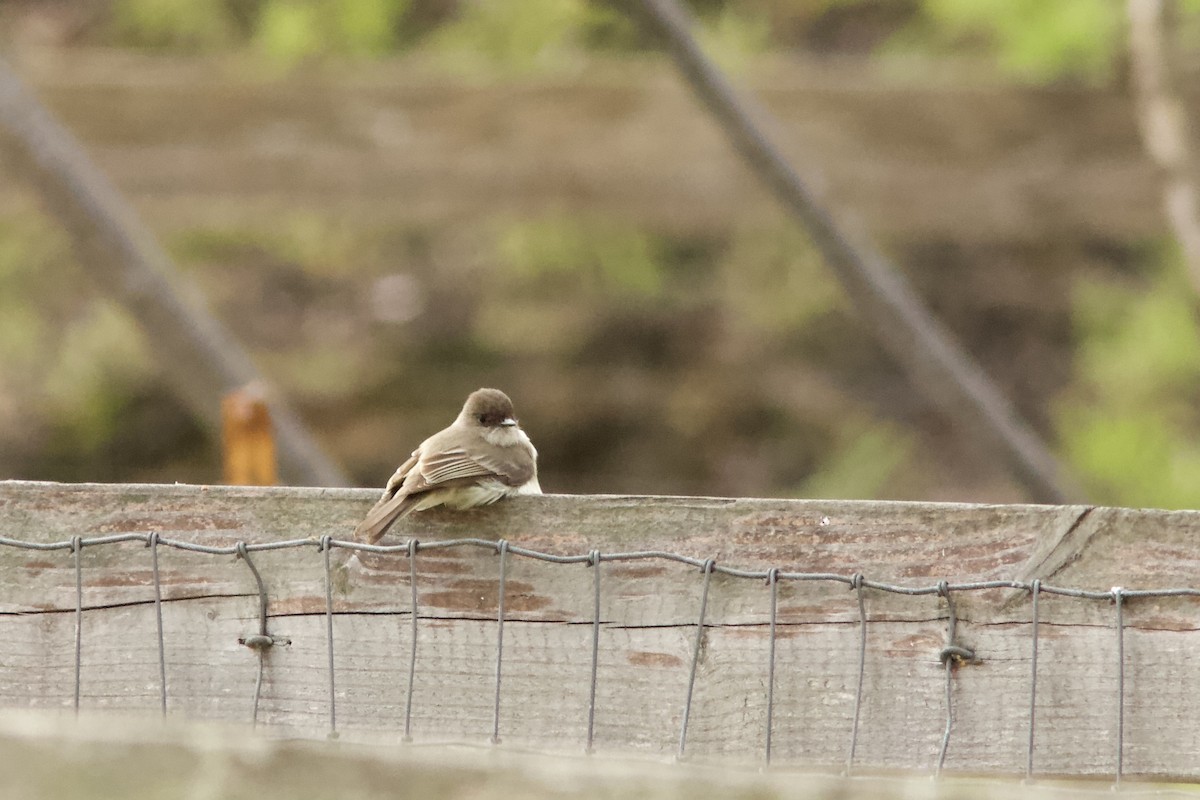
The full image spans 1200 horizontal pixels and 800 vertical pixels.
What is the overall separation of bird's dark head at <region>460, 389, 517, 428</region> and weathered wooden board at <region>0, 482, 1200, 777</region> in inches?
53.9

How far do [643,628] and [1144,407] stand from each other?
14.1 ft

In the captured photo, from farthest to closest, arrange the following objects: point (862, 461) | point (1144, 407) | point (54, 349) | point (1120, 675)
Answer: point (862, 461) < point (54, 349) < point (1144, 407) < point (1120, 675)

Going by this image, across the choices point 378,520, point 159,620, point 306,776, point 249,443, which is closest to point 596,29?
point 249,443

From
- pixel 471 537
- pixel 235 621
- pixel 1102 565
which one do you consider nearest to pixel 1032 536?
pixel 1102 565

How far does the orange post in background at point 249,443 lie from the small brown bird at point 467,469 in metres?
0.45

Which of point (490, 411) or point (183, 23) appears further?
point (183, 23)

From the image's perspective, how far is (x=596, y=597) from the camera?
1997 mm

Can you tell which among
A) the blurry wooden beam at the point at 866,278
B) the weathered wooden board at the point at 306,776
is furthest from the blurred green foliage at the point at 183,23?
the weathered wooden board at the point at 306,776

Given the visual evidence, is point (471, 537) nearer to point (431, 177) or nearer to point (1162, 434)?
point (431, 177)

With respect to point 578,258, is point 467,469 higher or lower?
lower

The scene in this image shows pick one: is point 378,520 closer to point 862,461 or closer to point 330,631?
point 330,631

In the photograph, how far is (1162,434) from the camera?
18.8 feet

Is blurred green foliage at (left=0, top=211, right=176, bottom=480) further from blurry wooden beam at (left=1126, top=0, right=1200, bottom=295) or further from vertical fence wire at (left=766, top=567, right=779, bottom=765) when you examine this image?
vertical fence wire at (left=766, top=567, right=779, bottom=765)

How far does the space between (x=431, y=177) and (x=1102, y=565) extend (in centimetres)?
315
